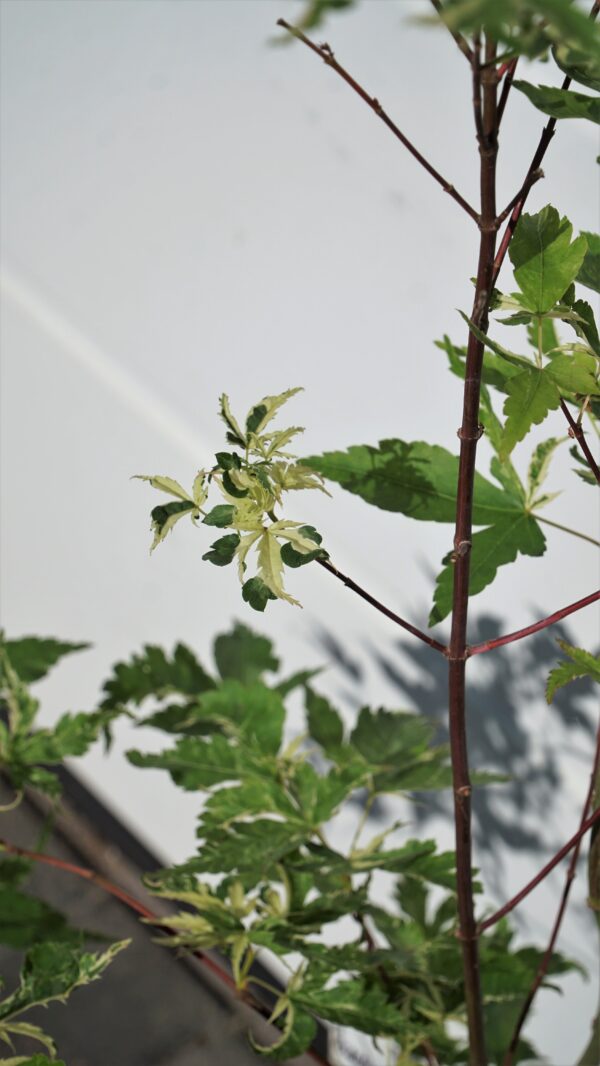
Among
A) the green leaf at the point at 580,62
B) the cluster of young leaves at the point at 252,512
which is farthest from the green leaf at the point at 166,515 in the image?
the green leaf at the point at 580,62

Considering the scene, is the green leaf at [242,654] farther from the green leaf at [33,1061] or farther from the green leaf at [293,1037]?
the green leaf at [33,1061]

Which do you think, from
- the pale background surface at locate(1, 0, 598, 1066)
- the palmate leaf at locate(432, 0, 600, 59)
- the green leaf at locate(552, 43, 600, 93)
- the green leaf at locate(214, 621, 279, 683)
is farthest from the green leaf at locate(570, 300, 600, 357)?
the green leaf at locate(214, 621, 279, 683)

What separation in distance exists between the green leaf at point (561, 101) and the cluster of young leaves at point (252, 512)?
16 centimetres

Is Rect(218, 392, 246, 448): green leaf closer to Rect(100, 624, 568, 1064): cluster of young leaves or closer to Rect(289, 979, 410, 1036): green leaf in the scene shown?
Rect(100, 624, 568, 1064): cluster of young leaves

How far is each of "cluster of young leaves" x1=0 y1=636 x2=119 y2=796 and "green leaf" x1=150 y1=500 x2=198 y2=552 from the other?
48 cm

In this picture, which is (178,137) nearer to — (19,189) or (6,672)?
(19,189)

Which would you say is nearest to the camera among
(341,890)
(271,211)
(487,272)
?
(487,272)

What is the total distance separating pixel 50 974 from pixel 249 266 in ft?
2.46

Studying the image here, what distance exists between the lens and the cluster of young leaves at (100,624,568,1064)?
753 mm

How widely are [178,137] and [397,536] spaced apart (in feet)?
1.65

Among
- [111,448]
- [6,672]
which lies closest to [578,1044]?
[6,672]

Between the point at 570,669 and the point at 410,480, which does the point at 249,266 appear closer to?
the point at 410,480

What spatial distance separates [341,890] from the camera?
0.81 metres

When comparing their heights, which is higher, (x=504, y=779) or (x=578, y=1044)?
(x=504, y=779)
